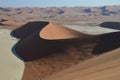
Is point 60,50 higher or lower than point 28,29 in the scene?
higher

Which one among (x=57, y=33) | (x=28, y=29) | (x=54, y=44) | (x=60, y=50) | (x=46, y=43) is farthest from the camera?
(x=28, y=29)

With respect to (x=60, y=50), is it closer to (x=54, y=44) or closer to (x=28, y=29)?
(x=54, y=44)

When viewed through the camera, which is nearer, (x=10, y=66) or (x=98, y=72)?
(x=98, y=72)

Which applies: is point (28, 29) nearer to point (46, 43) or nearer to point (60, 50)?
point (46, 43)

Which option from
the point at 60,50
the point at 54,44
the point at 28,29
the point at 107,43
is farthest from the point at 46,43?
the point at 28,29

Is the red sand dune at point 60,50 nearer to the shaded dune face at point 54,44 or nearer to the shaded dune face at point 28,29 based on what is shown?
the shaded dune face at point 54,44

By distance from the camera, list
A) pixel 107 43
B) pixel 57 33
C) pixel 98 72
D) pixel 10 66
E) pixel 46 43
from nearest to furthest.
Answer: pixel 98 72 → pixel 10 66 → pixel 107 43 → pixel 46 43 → pixel 57 33

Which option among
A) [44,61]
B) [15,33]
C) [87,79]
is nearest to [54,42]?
[44,61]

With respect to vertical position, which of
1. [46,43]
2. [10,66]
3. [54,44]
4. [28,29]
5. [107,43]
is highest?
[107,43]

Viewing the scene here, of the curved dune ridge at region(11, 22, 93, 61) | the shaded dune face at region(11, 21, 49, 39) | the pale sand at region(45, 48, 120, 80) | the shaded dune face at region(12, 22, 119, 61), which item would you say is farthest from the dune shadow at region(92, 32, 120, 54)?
the shaded dune face at region(11, 21, 49, 39)

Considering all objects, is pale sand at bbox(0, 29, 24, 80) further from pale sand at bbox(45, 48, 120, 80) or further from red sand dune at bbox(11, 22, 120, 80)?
pale sand at bbox(45, 48, 120, 80)
